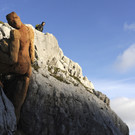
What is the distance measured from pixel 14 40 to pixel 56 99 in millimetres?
8243

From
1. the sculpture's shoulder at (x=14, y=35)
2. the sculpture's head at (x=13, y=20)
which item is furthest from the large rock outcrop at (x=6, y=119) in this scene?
the sculpture's head at (x=13, y=20)

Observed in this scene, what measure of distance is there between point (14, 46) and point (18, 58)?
1.27 meters

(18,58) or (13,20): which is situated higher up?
(13,20)

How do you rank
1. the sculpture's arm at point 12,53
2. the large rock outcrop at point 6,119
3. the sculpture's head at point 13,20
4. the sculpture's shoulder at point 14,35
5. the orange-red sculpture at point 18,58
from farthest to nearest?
the sculpture's head at point 13,20 → the sculpture's shoulder at point 14,35 → the orange-red sculpture at point 18,58 → the sculpture's arm at point 12,53 → the large rock outcrop at point 6,119

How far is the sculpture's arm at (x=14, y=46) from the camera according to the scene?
1736 cm

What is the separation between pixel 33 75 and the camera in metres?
21.0

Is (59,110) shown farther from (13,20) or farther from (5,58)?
(13,20)

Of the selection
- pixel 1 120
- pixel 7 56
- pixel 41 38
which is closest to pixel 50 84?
pixel 7 56

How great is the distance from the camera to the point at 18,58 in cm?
1798

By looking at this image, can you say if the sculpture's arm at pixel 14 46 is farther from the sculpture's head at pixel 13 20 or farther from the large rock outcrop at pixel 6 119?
the large rock outcrop at pixel 6 119

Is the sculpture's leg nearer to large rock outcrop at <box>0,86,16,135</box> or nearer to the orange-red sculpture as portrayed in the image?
the orange-red sculpture

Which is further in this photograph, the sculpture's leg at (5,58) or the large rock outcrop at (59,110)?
the large rock outcrop at (59,110)

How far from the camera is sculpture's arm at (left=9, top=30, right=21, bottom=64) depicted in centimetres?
1736

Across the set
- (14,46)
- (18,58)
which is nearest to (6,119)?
(18,58)
